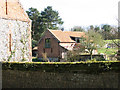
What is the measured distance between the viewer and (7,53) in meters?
15.6

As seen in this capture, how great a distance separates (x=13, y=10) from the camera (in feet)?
54.6

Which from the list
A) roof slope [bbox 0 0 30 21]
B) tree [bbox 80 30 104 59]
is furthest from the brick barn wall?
roof slope [bbox 0 0 30 21]

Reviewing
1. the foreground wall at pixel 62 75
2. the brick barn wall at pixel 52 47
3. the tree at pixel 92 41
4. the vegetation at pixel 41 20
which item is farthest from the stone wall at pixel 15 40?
the vegetation at pixel 41 20

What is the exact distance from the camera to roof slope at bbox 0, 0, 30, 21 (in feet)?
51.2

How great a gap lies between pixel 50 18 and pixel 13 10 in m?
36.9

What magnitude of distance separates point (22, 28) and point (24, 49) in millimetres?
1889

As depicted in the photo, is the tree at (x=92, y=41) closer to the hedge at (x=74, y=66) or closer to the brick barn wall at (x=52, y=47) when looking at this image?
the brick barn wall at (x=52, y=47)

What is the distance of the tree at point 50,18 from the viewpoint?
172 feet

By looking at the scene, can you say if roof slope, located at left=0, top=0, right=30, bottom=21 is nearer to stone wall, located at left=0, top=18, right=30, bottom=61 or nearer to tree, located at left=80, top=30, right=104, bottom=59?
stone wall, located at left=0, top=18, right=30, bottom=61

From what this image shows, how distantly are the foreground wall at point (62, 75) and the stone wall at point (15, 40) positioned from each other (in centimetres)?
202

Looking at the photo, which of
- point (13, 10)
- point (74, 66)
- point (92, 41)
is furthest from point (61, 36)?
point (74, 66)

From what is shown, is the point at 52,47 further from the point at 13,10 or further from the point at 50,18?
the point at 13,10

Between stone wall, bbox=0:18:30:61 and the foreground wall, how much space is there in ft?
6.64

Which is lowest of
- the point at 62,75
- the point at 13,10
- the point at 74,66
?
the point at 62,75
